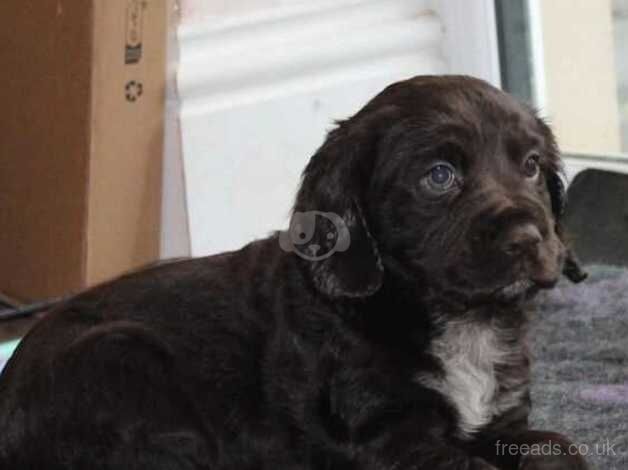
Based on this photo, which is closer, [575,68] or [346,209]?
[346,209]

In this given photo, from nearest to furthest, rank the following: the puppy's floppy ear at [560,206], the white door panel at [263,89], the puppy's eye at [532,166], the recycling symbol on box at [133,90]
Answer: the puppy's eye at [532,166], the puppy's floppy ear at [560,206], the recycling symbol on box at [133,90], the white door panel at [263,89]

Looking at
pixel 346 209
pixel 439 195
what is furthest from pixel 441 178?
pixel 346 209

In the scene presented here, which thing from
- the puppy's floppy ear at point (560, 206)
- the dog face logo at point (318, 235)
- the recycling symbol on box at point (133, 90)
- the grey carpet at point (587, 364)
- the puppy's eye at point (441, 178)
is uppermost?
the puppy's eye at point (441, 178)

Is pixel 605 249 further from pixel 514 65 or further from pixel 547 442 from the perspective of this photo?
pixel 547 442

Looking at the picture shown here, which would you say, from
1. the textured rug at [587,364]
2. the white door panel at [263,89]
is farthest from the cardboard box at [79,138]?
the textured rug at [587,364]

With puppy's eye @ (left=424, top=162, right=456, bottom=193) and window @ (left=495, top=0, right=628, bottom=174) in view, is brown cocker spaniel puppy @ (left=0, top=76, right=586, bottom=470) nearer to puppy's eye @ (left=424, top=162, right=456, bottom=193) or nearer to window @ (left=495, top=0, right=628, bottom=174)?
puppy's eye @ (left=424, top=162, right=456, bottom=193)

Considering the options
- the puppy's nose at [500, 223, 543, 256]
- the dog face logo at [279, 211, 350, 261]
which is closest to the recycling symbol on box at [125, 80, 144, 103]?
the dog face logo at [279, 211, 350, 261]

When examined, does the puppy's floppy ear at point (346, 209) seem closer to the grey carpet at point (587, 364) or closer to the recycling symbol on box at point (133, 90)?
the grey carpet at point (587, 364)

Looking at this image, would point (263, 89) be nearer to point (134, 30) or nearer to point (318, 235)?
point (134, 30)
